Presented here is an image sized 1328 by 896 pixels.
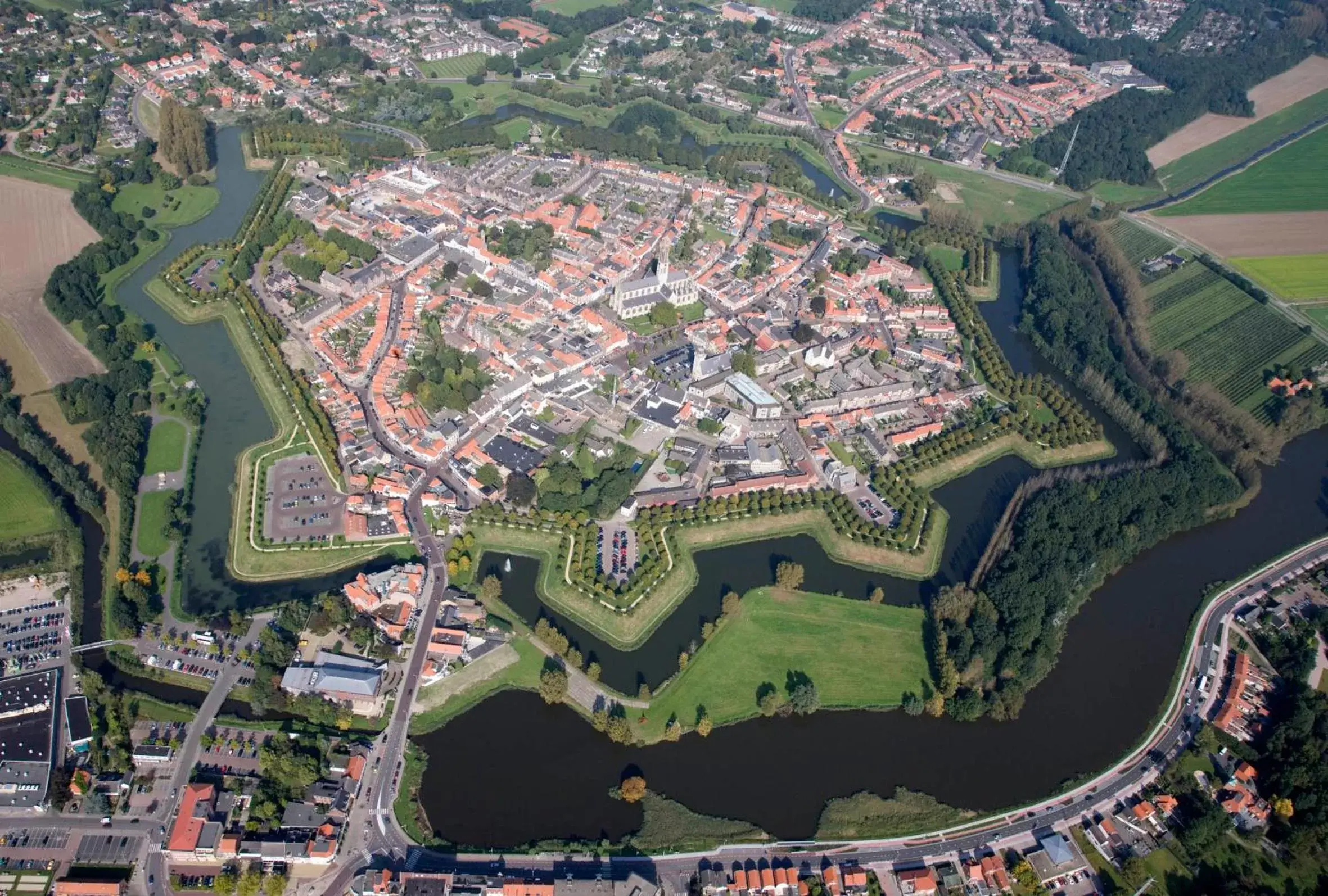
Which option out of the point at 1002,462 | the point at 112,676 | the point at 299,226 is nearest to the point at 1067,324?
the point at 1002,462

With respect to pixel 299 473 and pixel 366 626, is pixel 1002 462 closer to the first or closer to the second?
pixel 366 626

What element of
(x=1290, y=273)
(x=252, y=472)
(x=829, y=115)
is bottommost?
(x=252, y=472)

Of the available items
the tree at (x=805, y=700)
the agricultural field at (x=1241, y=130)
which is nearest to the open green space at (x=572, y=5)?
the agricultural field at (x=1241, y=130)

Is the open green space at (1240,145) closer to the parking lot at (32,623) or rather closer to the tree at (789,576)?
the tree at (789,576)

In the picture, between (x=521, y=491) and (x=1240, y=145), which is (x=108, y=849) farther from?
(x=1240, y=145)

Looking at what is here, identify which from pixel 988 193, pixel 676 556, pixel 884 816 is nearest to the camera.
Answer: pixel 884 816

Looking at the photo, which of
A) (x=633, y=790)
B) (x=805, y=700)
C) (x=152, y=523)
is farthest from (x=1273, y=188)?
(x=152, y=523)

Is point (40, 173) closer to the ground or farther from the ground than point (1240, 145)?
closer to the ground
